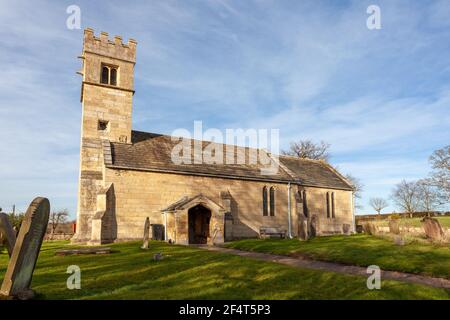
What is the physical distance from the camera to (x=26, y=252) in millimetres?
7488

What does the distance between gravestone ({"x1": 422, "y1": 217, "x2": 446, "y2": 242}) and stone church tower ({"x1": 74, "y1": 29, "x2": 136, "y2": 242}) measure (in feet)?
68.8

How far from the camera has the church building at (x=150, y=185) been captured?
2320 centimetres

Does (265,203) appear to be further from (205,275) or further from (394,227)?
(205,275)

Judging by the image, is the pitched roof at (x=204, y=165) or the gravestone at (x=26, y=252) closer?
the gravestone at (x=26, y=252)

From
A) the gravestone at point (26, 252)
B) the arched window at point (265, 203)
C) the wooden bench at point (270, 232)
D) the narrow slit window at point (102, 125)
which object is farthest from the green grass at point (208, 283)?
the arched window at point (265, 203)

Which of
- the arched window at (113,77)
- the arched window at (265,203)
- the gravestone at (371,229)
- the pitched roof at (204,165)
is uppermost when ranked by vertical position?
the arched window at (113,77)

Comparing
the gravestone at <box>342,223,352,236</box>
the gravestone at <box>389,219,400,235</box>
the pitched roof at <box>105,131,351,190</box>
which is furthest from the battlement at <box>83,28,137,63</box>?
the gravestone at <box>342,223,352,236</box>

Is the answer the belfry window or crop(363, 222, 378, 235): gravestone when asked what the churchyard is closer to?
crop(363, 222, 378, 235): gravestone

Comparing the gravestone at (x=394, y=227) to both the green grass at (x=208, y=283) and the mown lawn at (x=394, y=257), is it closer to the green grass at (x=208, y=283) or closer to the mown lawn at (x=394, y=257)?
the mown lawn at (x=394, y=257)

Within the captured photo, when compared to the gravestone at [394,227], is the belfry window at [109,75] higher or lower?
higher

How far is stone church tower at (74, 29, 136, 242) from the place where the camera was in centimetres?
2455

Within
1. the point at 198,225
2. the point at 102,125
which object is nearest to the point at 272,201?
the point at 198,225

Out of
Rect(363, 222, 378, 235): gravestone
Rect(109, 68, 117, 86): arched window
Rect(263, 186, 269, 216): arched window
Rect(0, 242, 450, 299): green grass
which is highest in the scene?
Rect(109, 68, 117, 86): arched window
